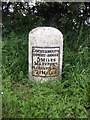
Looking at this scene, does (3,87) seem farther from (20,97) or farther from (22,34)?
(22,34)

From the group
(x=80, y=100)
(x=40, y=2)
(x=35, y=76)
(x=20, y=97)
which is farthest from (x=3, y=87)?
(x=40, y=2)

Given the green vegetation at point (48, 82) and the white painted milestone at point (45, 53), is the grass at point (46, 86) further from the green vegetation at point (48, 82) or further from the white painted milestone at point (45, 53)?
the white painted milestone at point (45, 53)

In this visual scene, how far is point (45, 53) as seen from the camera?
4.13 metres

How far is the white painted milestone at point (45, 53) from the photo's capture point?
13.6ft

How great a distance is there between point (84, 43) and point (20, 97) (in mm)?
1602

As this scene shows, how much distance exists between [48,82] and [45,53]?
0.37m

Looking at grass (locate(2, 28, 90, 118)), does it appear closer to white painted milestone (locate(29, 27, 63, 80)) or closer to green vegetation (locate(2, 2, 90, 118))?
green vegetation (locate(2, 2, 90, 118))

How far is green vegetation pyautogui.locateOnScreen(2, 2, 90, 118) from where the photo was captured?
350 cm

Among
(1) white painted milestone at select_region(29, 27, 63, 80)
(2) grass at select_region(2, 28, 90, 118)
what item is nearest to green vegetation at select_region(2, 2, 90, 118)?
(2) grass at select_region(2, 28, 90, 118)

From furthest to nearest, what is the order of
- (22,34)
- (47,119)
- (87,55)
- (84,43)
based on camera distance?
(22,34), (84,43), (87,55), (47,119)

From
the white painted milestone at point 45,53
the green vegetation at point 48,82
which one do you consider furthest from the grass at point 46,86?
the white painted milestone at point 45,53

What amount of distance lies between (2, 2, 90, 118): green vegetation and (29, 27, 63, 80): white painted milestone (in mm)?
134

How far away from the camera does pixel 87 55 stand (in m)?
4.55

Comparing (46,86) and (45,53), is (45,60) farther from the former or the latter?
(46,86)
